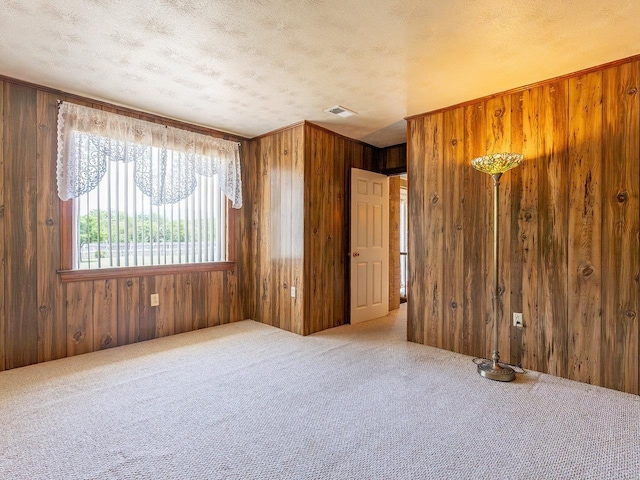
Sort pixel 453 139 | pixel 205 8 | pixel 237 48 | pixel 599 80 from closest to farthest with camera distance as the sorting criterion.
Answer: pixel 205 8, pixel 237 48, pixel 599 80, pixel 453 139

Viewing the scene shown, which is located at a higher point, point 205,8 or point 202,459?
point 205,8

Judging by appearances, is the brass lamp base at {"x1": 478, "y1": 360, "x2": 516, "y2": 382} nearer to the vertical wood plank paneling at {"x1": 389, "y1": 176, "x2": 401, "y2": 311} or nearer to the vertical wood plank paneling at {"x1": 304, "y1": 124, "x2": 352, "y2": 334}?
the vertical wood plank paneling at {"x1": 304, "y1": 124, "x2": 352, "y2": 334}

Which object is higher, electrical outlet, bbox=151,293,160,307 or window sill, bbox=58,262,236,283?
window sill, bbox=58,262,236,283

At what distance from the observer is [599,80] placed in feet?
8.04

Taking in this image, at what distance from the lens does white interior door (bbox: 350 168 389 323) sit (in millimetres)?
4258

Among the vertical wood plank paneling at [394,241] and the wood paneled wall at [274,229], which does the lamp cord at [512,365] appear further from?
the vertical wood plank paneling at [394,241]

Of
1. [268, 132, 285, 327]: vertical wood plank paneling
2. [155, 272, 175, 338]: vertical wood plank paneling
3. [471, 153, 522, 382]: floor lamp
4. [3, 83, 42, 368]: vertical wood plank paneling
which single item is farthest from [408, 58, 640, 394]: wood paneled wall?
[3, 83, 42, 368]: vertical wood plank paneling

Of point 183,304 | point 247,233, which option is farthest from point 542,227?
point 183,304

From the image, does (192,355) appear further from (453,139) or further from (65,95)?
(453,139)

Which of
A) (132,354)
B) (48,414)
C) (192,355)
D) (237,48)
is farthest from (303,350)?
(237,48)

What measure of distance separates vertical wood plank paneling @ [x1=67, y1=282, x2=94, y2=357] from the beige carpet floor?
0.44 feet

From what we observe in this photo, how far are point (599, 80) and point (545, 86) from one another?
34 cm

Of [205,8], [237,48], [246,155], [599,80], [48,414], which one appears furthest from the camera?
[246,155]

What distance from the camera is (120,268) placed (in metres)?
3.31
